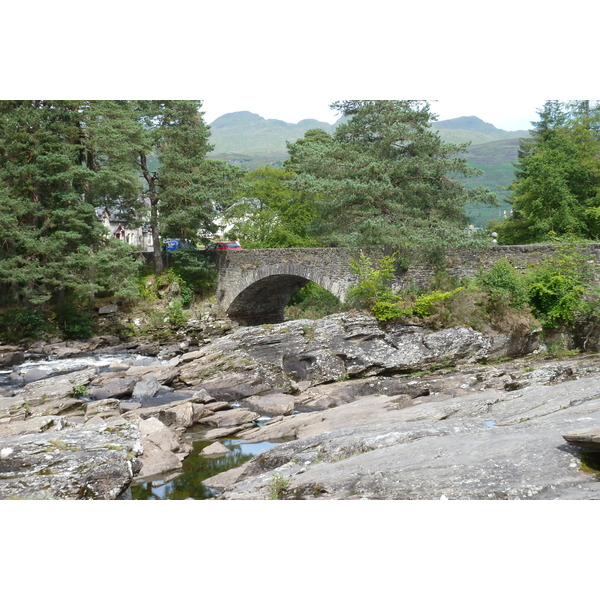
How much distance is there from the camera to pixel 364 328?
14680 millimetres

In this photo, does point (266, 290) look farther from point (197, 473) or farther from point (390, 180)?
point (197, 473)

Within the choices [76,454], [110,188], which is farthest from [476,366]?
[110,188]

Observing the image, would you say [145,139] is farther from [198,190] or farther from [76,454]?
[76,454]

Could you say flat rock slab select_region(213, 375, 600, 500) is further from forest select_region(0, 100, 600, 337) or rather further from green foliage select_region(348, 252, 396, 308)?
forest select_region(0, 100, 600, 337)

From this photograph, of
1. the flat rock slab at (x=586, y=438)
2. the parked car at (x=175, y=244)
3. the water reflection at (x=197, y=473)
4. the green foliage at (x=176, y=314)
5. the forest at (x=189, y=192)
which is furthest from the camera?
the parked car at (x=175, y=244)

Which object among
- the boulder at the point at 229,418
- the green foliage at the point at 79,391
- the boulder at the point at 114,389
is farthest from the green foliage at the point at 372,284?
the green foliage at the point at 79,391

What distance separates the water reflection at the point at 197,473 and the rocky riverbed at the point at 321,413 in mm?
215

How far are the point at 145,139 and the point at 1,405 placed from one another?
1240 cm

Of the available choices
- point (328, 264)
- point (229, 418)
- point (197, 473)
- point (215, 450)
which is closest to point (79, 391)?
point (229, 418)

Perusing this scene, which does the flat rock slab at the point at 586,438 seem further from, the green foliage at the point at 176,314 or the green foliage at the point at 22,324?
the green foliage at the point at 22,324

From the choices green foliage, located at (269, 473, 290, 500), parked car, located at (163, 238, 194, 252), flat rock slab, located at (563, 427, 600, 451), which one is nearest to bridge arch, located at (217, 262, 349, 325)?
parked car, located at (163, 238, 194, 252)

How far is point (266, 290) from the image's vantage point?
2328 centimetres

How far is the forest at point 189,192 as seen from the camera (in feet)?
54.1

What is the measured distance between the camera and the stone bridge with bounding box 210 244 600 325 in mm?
15180
